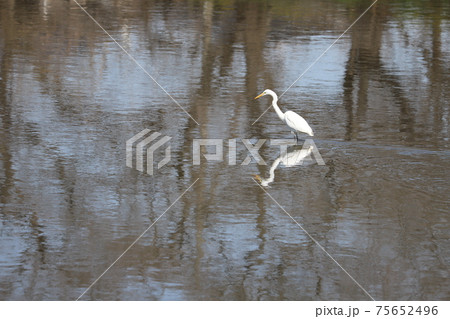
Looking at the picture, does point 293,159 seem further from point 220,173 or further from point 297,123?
point 220,173

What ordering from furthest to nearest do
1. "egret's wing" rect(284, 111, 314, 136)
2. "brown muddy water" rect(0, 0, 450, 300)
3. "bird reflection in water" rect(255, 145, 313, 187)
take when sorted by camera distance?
1. "egret's wing" rect(284, 111, 314, 136)
2. "bird reflection in water" rect(255, 145, 313, 187)
3. "brown muddy water" rect(0, 0, 450, 300)

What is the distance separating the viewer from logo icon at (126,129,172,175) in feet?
36.8

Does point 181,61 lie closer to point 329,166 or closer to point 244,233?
point 329,166

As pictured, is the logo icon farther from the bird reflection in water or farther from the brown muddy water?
the bird reflection in water

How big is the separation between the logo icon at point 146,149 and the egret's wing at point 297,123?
69.3 inches

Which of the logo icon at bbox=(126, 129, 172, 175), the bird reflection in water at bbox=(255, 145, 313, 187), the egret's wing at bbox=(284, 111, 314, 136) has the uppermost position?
the egret's wing at bbox=(284, 111, 314, 136)

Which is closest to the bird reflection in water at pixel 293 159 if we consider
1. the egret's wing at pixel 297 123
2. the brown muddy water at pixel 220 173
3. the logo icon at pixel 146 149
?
the brown muddy water at pixel 220 173

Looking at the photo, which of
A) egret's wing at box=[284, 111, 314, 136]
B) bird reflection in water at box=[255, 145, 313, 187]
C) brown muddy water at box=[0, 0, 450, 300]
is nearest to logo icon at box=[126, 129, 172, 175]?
brown muddy water at box=[0, 0, 450, 300]

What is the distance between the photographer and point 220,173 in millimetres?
10938

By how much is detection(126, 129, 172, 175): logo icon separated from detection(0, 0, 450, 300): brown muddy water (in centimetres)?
13

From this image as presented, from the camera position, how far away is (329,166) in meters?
11.3

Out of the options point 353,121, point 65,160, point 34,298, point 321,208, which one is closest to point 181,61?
point 353,121

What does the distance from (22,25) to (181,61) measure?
6902mm

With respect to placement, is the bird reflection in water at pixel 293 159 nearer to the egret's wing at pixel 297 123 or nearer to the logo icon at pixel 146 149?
the egret's wing at pixel 297 123
